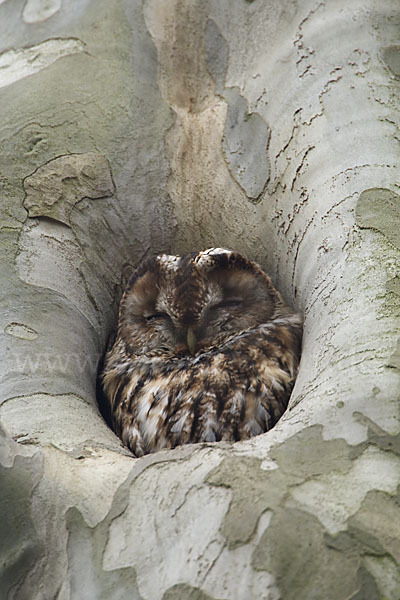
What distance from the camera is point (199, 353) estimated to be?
8.08ft

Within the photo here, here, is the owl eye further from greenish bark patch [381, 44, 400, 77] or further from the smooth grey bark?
greenish bark patch [381, 44, 400, 77]

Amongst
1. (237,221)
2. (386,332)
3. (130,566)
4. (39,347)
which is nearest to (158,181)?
(237,221)

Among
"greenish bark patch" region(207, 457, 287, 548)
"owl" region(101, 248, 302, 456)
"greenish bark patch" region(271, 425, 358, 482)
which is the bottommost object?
"greenish bark patch" region(207, 457, 287, 548)

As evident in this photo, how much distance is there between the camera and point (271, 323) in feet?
8.22

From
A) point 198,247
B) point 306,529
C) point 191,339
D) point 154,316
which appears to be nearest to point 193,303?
point 191,339

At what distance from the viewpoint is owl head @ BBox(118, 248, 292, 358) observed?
2.41 m

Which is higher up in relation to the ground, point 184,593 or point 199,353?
point 199,353

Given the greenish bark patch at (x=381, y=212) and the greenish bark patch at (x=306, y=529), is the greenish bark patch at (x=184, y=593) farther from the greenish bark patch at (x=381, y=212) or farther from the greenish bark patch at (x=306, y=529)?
the greenish bark patch at (x=381, y=212)

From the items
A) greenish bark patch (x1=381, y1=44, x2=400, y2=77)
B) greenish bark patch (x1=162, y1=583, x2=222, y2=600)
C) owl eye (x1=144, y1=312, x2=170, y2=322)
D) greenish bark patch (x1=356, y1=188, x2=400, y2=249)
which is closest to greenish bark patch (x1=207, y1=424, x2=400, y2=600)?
greenish bark patch (x1=162, y1=583, x2=222, y2=600)

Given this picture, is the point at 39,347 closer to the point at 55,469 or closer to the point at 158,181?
the point at 55,469

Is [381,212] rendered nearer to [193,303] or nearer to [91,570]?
[193,303]

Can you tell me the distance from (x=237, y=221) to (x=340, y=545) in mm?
1520

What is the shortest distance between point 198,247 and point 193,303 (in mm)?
465

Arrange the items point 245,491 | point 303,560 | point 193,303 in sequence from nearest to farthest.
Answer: point 303,560, point 245,491, point 193,303
